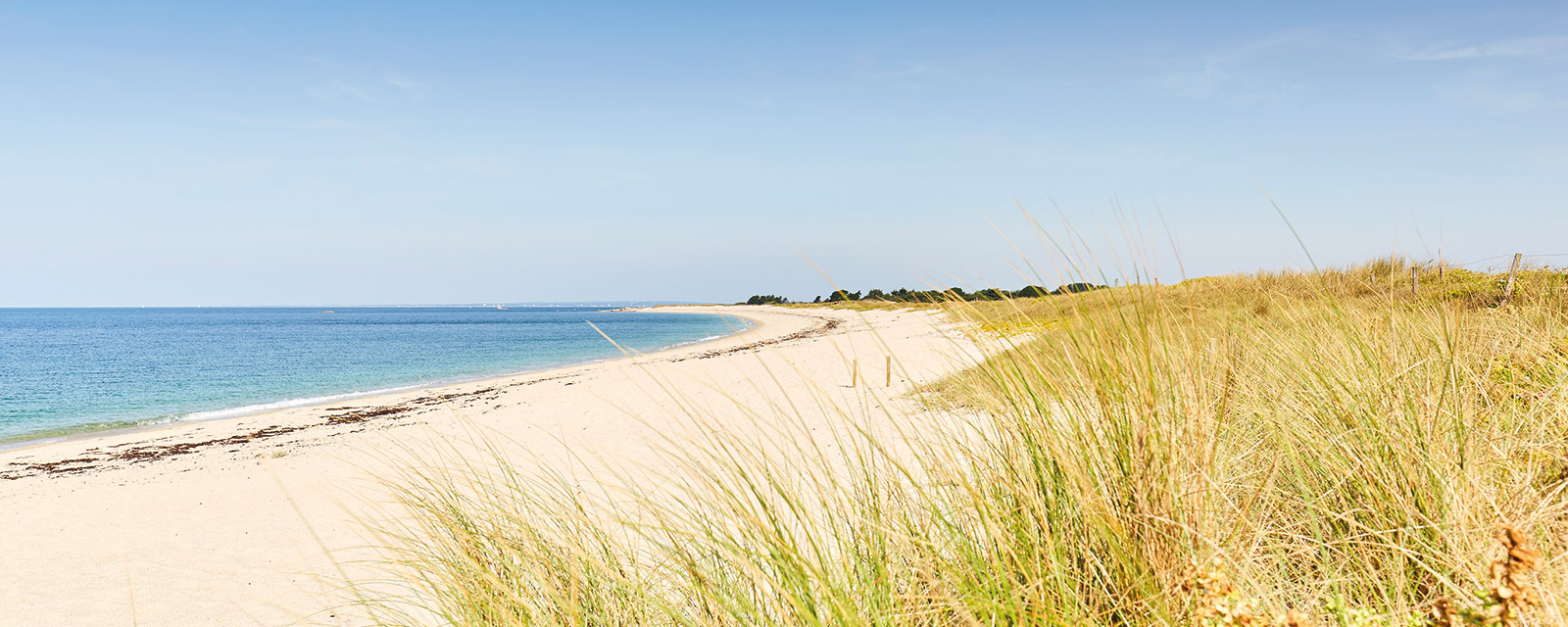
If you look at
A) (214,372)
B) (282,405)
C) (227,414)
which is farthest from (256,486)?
(214,372)

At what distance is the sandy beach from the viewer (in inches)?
204

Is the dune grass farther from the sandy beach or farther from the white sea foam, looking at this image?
the white sea foam

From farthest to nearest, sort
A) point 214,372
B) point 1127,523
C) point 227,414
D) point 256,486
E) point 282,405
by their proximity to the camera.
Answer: point 214,372 → point 282,405 → point 227,414 → point 256,486 → point 1127,523

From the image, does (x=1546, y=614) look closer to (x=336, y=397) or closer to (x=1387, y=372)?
(x=1387, y=372)

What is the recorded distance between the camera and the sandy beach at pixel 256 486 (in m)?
5.19

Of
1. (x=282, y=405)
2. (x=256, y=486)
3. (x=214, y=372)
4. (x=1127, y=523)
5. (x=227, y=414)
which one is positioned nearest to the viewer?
(x=1127, y=523)

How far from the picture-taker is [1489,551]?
1.52m

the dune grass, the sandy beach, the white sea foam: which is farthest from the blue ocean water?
the dune grass

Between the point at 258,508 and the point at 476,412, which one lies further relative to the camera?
the point at 476,412

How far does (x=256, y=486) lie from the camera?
900 cm

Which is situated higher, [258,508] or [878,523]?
[878,523]

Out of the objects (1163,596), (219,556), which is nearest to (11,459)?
(219,556)

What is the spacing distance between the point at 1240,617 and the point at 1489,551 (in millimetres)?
829

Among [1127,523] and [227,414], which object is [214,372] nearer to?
[227,414]
